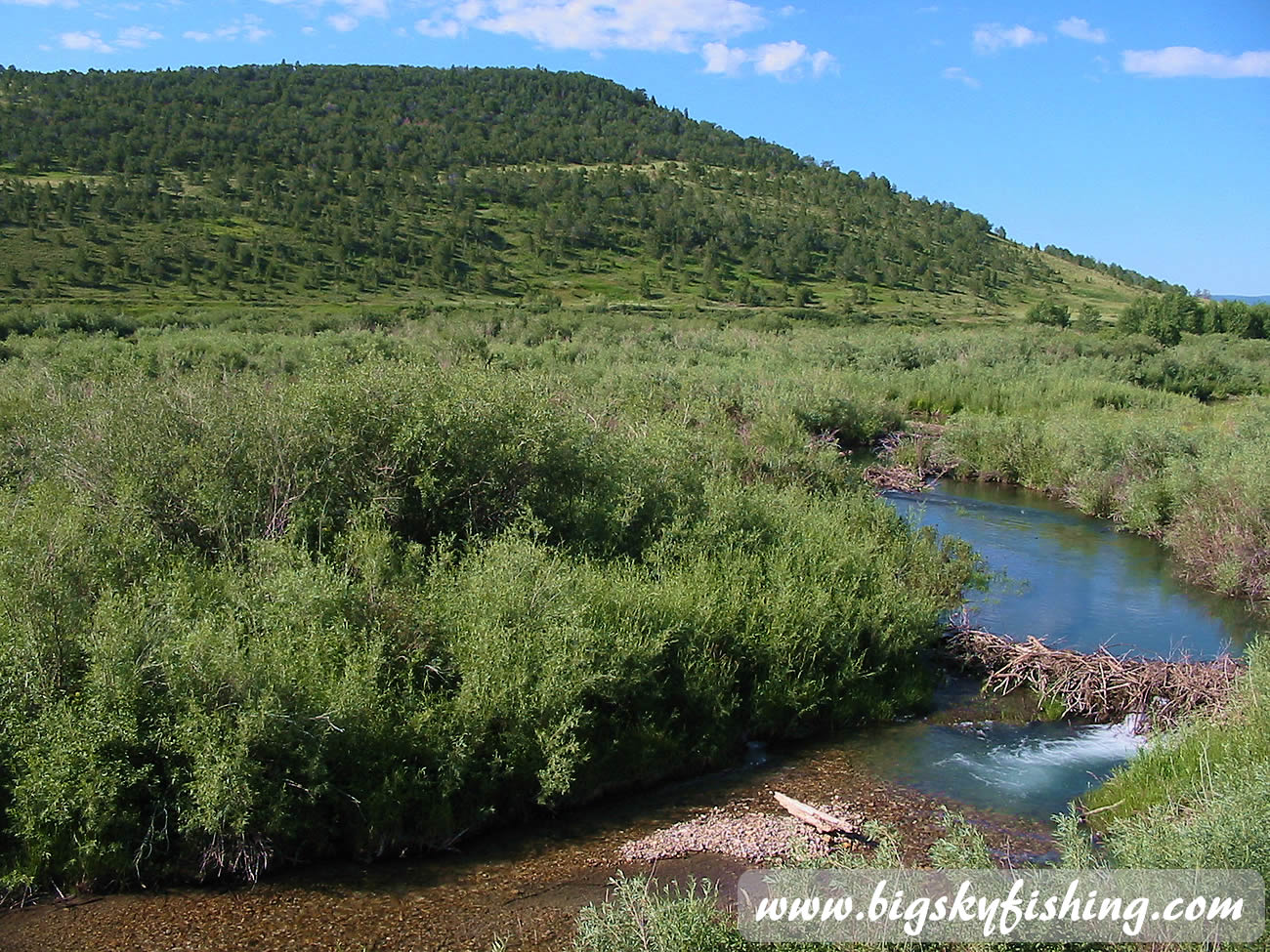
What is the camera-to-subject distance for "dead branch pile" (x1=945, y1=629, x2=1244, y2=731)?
35.8 feet

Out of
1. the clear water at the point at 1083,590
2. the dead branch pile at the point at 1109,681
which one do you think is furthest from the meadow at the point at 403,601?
the dead branch pile at the point at 1109,681

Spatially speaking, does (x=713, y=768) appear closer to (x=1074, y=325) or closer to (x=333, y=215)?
(x=1074, y=325)

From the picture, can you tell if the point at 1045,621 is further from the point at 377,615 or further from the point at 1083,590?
the point at 377,615

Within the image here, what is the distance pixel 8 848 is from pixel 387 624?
3.35 metres

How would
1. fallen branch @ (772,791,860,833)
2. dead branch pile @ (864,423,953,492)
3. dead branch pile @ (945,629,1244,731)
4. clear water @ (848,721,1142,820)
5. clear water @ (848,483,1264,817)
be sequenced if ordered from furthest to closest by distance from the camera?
dead branch pile @ (864,423,953,492), dead branch pile @ (945,629,1244,731), clear water @ (848,483,1264,817), clear water @ (848,721,1142,820), fallen branch @ (772,791,860,833)

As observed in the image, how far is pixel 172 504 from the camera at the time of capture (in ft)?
36.7

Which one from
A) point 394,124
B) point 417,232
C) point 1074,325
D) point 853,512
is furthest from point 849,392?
→ point 394,124

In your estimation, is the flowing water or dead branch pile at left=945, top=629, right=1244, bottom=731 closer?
the flowing water

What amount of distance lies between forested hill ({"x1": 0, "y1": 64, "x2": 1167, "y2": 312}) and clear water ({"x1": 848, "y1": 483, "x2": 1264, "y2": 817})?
47.9 metres

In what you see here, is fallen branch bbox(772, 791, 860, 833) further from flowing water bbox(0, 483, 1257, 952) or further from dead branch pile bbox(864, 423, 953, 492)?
dead branch pile bbox(864, 423, 953, 492)

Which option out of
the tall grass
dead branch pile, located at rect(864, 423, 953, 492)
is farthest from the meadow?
dead branch pile, located at rect(864, 423, 953, 492)

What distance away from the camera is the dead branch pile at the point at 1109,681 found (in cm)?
1090

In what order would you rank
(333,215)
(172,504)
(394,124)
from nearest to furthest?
1. (172,504)
2. (333,215)
3. (394,124)

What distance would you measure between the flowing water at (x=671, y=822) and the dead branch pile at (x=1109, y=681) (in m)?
0.32
